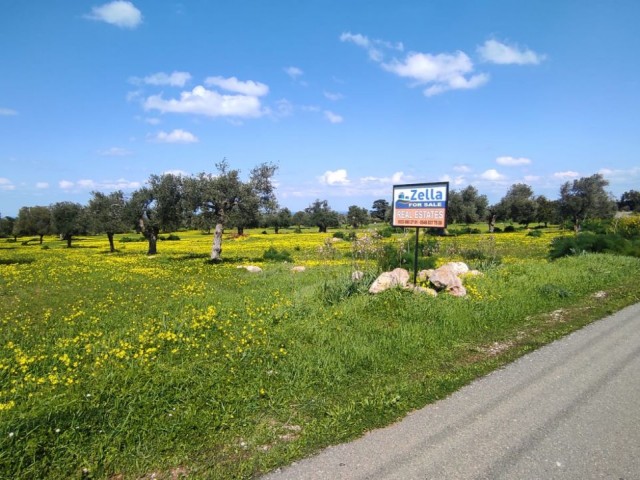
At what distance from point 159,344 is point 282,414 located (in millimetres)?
3962

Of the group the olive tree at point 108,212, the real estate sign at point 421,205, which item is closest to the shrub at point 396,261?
the real estate sign at point 421,205

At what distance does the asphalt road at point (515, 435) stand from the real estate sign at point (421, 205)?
22.3ft

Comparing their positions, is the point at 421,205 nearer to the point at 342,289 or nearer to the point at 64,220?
the point at 342,289

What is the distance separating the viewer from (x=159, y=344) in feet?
28.4

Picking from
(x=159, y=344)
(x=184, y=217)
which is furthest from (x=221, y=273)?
(x=159, y=344)

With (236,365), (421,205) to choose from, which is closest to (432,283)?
(421,205)

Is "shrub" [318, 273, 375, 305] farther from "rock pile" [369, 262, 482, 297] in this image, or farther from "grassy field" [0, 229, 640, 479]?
"rock pile" [369, 262, 482, 297]

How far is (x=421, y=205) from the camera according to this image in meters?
14.0

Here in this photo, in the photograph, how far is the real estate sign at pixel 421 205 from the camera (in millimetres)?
13469

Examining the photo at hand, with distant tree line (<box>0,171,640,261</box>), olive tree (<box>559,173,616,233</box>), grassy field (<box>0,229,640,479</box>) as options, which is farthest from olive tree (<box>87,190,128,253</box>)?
olive tree (<box>559,173,616,233</box>)

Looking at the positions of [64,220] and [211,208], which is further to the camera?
[64,220]

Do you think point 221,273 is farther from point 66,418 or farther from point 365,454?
point 365,454

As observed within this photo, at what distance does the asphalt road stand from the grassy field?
0.39m

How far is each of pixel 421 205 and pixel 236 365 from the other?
29.9 ft
